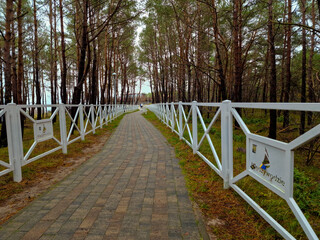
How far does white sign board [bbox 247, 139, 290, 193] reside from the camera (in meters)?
1.58

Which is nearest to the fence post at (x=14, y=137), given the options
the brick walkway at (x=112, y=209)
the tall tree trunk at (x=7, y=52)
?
the brick walkway at (x=112, y=209)

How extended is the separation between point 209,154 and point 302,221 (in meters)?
3.04

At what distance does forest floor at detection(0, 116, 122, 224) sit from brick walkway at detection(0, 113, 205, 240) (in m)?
0.18

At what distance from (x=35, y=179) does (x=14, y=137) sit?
807 mm

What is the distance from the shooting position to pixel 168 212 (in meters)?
2.25

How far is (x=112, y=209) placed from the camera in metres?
2.33

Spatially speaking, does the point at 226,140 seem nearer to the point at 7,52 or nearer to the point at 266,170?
the point at 266,170

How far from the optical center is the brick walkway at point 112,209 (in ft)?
6.29

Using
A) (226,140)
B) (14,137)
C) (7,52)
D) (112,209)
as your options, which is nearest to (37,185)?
(14,137)

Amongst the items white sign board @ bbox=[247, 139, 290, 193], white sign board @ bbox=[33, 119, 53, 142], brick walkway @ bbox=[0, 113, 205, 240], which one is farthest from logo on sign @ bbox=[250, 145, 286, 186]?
white sign board @ bbox=[33, 119, 53, 142]

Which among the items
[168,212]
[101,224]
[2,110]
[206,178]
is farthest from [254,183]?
[2,110]

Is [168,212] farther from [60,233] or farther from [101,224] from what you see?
[60,233]

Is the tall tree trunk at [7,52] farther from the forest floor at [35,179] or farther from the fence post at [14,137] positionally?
the fence post at [14,137]

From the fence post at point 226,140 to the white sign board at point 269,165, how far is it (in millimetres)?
517
